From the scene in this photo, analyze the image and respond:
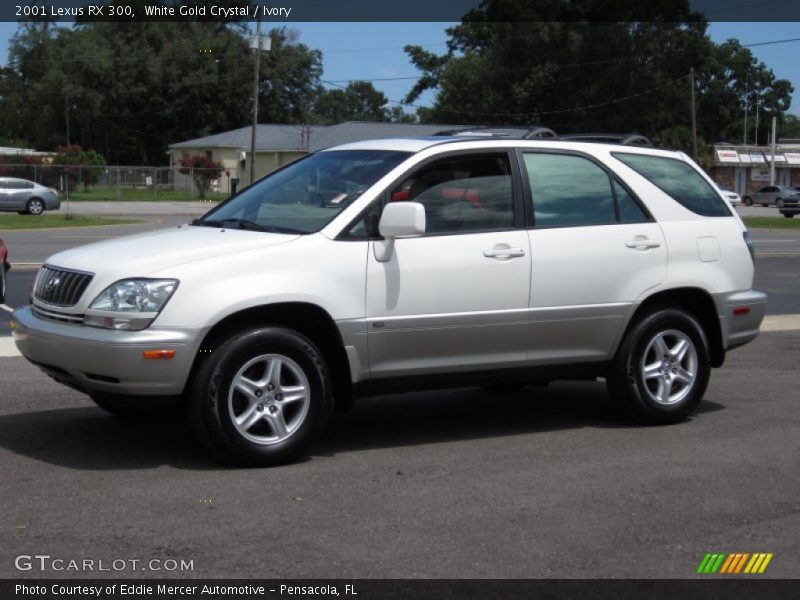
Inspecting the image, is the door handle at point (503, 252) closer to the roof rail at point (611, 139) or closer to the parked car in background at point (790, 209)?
the roof rail at point (611, 139)

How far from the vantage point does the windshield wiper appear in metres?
6.62

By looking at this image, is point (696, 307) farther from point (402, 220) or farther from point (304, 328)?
point (304, 328)

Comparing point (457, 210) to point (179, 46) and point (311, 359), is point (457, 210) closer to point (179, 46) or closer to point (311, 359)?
point (311, 359)

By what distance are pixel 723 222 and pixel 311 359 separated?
10.8ft

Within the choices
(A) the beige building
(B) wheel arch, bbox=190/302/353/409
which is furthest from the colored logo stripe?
(A) the beige building

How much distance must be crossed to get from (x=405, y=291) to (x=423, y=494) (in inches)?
51.4

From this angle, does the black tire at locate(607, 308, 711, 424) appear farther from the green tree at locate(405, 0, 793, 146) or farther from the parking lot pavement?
the green tree at locate(405, 0, 793, 146)

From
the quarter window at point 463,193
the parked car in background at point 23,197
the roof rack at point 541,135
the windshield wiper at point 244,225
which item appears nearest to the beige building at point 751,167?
the parked car in background at point 23,197

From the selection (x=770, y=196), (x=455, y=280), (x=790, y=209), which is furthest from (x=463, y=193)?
(x=770, y=196)

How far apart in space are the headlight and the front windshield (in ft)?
3.04

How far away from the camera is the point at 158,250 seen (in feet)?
20.6

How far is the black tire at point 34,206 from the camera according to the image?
1654 inches

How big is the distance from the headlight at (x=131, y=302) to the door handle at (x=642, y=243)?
3058 millimetres

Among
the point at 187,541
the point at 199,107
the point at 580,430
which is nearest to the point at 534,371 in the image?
the point at 580,430
